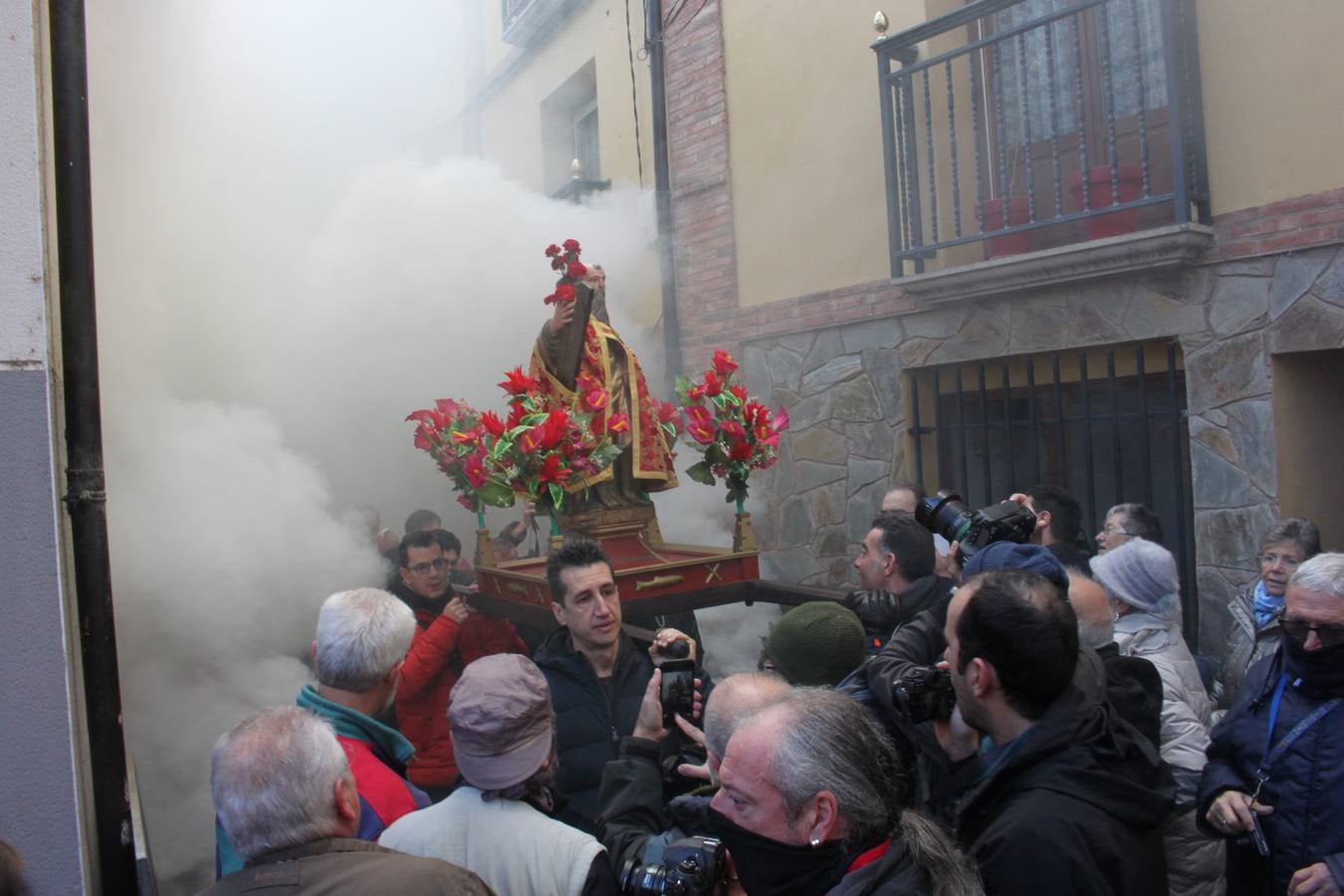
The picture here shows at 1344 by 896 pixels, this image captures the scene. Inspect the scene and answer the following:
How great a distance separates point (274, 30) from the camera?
837 centimetres

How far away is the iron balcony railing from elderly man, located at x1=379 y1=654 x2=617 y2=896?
149 inches

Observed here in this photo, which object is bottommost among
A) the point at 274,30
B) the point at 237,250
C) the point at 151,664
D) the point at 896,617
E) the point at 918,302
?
the point at 151,664

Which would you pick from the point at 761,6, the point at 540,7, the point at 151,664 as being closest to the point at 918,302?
the point at 761,6

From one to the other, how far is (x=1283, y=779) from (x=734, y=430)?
9.48 feet

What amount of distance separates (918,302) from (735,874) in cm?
457

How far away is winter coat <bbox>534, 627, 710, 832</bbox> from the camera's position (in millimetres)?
2627

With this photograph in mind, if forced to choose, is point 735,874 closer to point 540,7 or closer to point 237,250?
point 237,250

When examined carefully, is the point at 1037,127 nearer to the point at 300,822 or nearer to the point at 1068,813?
the point at 1068,813

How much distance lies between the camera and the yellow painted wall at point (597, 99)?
8.14m

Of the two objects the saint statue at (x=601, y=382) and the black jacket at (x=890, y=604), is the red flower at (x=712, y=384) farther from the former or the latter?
the black jacket at (x=890, y=604)

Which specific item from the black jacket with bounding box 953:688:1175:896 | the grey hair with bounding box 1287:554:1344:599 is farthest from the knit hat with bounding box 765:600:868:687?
the grey hair with bounding box 1287:554:1344:599

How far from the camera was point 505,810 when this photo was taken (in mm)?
1929

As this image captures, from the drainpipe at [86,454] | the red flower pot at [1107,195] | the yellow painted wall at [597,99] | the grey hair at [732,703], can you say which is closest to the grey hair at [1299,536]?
the red flower pot at [1107,195]

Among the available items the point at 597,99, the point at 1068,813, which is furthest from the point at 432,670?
the point at 597,99
